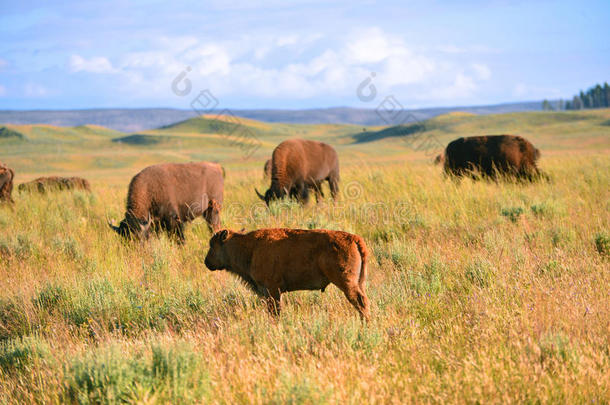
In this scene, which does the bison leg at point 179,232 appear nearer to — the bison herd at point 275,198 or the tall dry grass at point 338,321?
the bison herd at point 275,198

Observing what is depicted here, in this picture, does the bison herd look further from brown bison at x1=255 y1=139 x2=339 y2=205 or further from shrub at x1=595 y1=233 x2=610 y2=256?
shrub at x1=595 y1=233 x2=610 y2=256

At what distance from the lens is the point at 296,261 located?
4211mm

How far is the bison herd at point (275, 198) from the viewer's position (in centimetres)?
413

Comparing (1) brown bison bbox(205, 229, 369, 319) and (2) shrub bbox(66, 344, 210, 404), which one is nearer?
(2) shrub bbox(66, 344, 210, 404)

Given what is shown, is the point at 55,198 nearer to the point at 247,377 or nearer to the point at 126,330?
the point at 126,330

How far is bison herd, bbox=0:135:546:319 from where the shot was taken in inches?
163

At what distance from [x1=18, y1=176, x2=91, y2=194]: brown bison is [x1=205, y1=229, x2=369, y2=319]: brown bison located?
41.2 ft

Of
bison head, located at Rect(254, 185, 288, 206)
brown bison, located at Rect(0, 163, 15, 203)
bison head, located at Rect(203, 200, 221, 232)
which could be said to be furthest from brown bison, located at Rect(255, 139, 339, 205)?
brown bison, located at Rect(0, 163, 15, 203)

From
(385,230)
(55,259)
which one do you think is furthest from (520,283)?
(55,259)

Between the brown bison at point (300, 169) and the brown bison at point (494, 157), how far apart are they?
321 cm

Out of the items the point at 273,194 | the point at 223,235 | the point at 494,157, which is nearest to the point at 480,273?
the point at 223,235

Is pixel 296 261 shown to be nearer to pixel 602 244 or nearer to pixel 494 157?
pixel 602 244

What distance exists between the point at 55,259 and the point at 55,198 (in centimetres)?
681

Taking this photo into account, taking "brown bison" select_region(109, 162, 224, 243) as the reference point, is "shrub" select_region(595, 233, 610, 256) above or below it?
below
